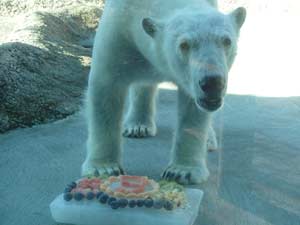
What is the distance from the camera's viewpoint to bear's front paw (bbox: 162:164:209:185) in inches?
93.1

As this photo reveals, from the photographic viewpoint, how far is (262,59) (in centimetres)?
474

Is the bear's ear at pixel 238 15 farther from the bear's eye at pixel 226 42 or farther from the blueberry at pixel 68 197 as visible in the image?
the blueberry at pixel 68 197

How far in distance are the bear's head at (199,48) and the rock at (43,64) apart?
1222 mm

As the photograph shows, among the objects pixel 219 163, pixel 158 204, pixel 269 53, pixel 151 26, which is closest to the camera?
pixel 158 204

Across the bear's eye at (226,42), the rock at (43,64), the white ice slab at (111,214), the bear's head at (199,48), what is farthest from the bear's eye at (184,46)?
the rock at (43,64)

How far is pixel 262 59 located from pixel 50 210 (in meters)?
3.04

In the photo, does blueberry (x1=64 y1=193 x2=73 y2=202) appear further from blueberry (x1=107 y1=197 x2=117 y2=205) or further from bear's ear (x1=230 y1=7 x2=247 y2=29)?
bear's ear (x1=230 y1=7 x2=247 y2=29)

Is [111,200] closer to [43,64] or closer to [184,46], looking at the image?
[184,46]

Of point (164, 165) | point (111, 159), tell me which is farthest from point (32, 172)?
point (164, 165)

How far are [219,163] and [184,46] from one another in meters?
0.82

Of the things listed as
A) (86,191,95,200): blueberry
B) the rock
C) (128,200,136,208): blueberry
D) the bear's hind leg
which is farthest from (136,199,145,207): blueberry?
the rock

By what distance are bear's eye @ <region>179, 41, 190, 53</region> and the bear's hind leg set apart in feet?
3.33

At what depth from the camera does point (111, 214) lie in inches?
74.8

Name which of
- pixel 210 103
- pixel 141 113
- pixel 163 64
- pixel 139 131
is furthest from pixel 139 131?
pixel 210 103
